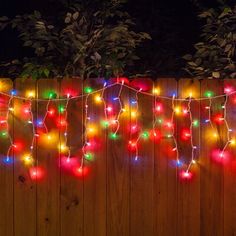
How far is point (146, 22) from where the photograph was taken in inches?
295

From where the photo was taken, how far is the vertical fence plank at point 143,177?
4145 mm

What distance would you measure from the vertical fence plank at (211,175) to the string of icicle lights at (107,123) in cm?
4

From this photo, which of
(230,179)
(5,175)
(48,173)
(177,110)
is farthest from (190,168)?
(5,175)

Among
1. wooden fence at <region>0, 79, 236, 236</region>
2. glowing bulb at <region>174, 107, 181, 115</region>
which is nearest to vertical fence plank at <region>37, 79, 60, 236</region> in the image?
wooden fence at <region>0, 79, 236, 236</region>

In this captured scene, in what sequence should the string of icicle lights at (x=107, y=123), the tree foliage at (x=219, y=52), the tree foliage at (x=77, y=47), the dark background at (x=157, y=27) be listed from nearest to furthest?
the string of icicle lights at (x=107, y=123) → the tree foliage at (x=219, y=52) → the tree foliage at (x=77, y=47) → the dark background at (x=157, y=27)

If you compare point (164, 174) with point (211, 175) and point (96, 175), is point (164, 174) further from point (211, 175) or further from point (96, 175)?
point (96, 175)

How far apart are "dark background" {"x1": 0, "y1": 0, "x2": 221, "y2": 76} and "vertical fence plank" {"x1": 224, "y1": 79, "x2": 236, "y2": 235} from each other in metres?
2.98

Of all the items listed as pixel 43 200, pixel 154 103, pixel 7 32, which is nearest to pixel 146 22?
pixel 7 32

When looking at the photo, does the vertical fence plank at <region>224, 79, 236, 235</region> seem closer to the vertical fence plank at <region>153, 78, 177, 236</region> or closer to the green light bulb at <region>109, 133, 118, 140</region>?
the vertical fence plank at <region>153, 78, 177, 236</region>

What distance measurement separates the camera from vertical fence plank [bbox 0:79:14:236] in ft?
13.6

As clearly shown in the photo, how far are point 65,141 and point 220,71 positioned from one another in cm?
161

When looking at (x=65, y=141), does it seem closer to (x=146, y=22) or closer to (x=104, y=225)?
(x=104, y=225)

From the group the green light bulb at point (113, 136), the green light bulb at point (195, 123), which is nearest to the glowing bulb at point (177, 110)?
the green light bulb at point (195, 123)

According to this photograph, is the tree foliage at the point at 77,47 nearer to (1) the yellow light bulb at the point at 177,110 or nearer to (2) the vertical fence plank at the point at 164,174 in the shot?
(2) the vertical fence plank at the point at 164,174
